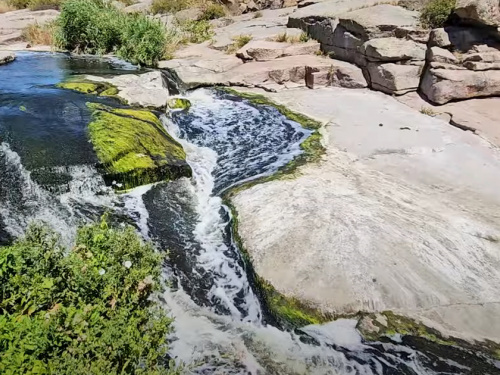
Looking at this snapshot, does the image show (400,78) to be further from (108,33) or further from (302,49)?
(108,33)

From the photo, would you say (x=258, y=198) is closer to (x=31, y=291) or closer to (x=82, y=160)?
(x=82, y=160)

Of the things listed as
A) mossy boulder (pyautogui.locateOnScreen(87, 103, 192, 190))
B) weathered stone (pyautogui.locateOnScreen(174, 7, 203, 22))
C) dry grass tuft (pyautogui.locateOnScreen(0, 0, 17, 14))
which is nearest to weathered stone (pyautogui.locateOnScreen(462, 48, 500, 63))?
mossy boulder (pyautogui.locateOnScreen(87, 103, 192, 190))

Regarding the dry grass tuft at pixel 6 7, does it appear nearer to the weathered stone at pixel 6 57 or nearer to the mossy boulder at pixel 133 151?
the weathered stone at pixel 6 57

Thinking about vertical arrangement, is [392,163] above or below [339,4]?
below

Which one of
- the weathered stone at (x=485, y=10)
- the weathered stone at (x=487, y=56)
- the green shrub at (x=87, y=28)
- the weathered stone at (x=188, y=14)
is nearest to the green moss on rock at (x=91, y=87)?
the green shrub at (x=87, y=28)

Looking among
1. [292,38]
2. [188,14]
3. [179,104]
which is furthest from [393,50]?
[188,14]

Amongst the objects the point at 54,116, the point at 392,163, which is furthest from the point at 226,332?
the point at 54,116
